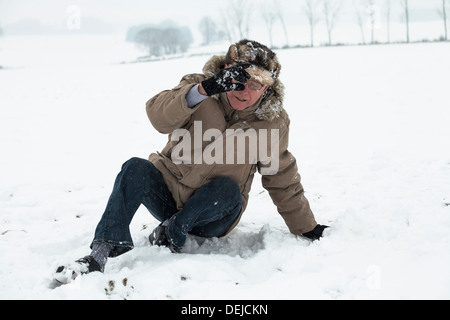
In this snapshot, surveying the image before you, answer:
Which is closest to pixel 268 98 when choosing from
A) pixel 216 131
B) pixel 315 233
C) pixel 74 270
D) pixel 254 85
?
pixel 254 85

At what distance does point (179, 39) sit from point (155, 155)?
47945 millimetres

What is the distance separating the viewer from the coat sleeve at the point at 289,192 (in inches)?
95.9

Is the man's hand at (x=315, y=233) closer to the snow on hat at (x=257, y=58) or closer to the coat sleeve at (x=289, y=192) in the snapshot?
the coat sleeve at (x=289, y=192)

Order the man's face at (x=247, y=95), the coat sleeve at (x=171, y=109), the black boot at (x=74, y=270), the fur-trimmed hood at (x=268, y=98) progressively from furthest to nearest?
the fur-trimmed hood at (x=268, y=98) < the man's face at (x=247, y=95) < the coat sleeve at (x=171, y=109) < the black boot at (x=74, y=270)

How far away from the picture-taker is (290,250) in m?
2.28

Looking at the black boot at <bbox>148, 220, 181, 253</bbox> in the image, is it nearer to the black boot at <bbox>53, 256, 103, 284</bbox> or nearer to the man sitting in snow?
the man sitting in snow

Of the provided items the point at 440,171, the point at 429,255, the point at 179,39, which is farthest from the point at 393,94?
the point at 179,39

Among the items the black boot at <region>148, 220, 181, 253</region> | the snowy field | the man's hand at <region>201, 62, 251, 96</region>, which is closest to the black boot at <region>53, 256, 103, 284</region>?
the snowy field

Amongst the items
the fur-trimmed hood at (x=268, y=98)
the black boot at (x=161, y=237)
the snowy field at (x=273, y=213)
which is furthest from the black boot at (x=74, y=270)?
the fur-trimmed hood at (x=268, y=98)

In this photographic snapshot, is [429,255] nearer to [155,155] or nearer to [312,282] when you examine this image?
[312,282]

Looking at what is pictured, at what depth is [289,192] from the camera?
2455 millimetres

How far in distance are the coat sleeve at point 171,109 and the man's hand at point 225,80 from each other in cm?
15

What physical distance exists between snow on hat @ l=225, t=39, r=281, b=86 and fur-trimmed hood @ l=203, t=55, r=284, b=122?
0.24ft

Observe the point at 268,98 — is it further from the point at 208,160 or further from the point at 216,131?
the point at 208,160
